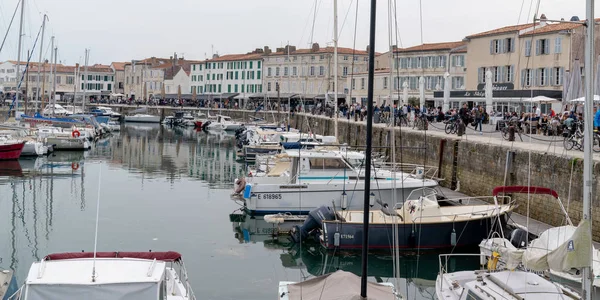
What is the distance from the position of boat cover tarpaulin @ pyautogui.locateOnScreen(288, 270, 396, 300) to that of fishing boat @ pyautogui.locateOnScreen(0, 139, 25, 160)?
111 ft

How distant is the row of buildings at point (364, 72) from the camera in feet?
151

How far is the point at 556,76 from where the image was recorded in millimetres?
46438

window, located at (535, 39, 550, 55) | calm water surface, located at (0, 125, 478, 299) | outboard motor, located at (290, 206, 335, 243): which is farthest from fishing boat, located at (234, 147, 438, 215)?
window, located at (535, 39, 550, 55)

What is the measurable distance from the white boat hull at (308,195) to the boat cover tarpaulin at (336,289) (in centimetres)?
1212

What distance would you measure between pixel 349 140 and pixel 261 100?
168ft

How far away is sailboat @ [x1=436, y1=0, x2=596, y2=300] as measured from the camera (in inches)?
398

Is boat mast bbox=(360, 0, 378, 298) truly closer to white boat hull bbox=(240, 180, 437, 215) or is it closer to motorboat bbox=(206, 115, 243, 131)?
white boat hull bbox=(240, 180, 437, 215)

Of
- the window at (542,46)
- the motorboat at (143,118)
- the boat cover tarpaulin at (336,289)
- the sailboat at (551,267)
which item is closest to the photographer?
the sailboat at (551,267)

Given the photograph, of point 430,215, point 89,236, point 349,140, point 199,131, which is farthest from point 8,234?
point 199,131

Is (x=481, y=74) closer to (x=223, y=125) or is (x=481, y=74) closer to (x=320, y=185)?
(x=320, y=185)

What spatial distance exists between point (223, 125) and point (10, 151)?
39524mm

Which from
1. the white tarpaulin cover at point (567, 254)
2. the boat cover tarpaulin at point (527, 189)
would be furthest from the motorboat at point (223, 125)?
the white tarpaulin cover at point (567, 254)

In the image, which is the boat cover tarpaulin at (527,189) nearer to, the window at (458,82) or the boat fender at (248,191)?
the boat fender at (248,191)

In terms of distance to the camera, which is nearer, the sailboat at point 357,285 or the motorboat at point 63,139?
the sailboat at point 357,285
